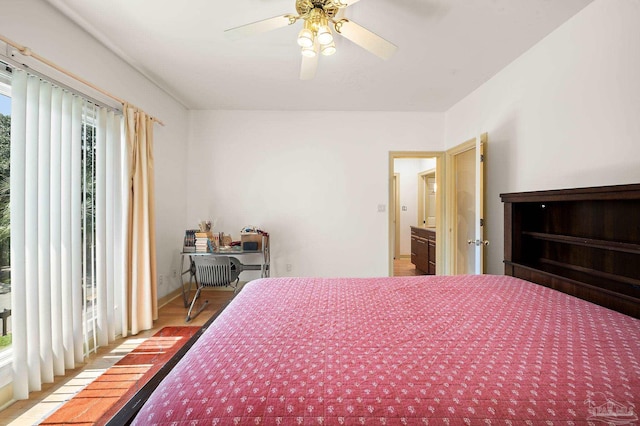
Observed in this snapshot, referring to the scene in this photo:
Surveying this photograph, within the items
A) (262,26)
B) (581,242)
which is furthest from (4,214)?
(581,242)

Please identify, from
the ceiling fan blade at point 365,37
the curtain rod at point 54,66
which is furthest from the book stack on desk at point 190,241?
the ceiling fan blade at point 365,37

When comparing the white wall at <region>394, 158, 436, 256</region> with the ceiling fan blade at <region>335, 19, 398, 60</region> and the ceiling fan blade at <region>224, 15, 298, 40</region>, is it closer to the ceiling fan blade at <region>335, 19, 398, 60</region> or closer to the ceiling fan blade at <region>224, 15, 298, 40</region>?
the ceiling fan blade at <region>335, 19, 398, 60</region>

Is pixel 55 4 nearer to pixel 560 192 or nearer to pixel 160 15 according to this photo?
pixel 160 15

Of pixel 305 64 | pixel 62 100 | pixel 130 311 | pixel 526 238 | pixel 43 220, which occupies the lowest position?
pixel 130 311

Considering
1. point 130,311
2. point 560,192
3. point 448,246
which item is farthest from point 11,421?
point 448,246

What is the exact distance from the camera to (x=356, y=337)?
0.99m

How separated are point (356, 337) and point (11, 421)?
2.10 m

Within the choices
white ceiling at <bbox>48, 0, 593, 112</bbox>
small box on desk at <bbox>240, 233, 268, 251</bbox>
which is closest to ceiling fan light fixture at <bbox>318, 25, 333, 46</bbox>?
white ceiling at <bbox>48, 0, 593, 112</bbox>

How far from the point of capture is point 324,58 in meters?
2.51

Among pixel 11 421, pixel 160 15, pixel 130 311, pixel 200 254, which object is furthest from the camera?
pixel 200 254

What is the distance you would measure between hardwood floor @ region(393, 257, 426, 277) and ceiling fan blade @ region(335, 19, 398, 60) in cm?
383

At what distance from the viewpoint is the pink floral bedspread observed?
2.15 feet

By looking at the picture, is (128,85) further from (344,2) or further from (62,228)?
(344,2)

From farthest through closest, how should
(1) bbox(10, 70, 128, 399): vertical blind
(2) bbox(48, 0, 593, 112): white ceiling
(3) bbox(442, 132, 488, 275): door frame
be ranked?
(3) bbox(442, 132, 488, 275): door frame
(2) bbox(48, 0, 593, 112): white ceiling
(1) bbox(10, 70, 128, 399): vertical blind
